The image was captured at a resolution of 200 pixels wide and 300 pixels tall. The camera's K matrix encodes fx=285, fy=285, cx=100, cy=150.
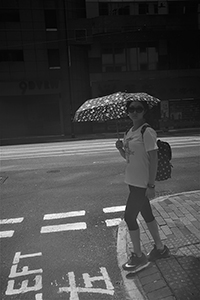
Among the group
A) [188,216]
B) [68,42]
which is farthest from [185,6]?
[188,216]

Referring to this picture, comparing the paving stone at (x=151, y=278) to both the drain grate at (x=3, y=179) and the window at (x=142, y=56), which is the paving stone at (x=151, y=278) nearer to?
the drain grate at (x=3, y=179)

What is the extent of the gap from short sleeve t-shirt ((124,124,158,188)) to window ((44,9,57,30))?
27.6 metres

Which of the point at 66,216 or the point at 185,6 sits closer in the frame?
the point at 66,216

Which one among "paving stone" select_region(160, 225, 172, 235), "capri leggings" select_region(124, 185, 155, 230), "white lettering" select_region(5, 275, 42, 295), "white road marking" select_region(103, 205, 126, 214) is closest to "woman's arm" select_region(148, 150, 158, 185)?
"capri leggings" select_region(124, 185, 155, 230)

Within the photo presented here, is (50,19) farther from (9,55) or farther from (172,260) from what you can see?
(172,260)

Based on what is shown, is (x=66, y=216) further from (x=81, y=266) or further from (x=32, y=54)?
(x=32, y=54)

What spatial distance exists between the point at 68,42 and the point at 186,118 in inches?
552

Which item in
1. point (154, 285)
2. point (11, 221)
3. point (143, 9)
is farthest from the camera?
point (143, 9)

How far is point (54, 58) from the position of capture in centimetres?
2852

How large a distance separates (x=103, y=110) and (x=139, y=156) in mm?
916

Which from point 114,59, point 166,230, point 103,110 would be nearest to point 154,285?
point 166,230

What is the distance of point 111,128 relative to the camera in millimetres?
28859

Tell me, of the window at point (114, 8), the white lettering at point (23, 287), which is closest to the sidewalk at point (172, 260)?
the white lettering at point (23, 287)

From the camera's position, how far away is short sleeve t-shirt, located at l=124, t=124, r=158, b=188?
11.8ft
